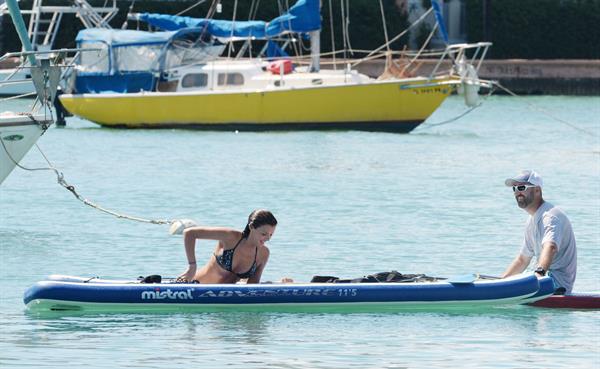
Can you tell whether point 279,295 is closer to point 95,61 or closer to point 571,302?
point 571,302

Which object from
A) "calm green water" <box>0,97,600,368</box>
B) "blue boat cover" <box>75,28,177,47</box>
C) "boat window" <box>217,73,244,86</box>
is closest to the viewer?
"calm green water" <box>0,97,600,368</box>

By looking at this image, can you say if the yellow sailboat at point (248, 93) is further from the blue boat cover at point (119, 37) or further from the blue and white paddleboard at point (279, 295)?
the blue and white paddleboard at point (279, 295)

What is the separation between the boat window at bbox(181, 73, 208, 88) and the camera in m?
43.1

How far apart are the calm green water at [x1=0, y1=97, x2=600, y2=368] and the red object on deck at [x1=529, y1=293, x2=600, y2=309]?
0.31 feet

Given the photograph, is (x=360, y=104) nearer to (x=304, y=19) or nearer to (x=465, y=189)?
(x=304, y=19)

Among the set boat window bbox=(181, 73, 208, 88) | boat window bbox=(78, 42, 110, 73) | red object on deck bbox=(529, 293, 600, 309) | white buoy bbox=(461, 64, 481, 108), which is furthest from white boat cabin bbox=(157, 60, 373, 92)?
red object on deck bbox=(529, 293, 600, 309)

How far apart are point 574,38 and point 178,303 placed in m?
57.5

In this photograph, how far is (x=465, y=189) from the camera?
2995cm

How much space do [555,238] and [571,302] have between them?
1130 millimetres

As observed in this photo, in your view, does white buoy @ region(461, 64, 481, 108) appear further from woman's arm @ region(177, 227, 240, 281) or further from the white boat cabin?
woman's arm @ region(177, 227, 240, 281)

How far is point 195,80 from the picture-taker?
43.3 metres

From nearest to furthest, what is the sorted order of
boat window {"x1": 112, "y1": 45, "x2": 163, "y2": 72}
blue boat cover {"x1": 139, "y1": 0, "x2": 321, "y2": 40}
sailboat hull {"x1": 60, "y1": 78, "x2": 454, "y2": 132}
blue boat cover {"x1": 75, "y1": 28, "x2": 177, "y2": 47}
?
1. sailboat hull {"x1": 60, "y1": 78, "x2": 454, "y2": 132}
2. blue boat cover {"x1": 139, "y1": 0, "x2": 321, "y2": 40}
3. boat window {"x1": 112, "y1": 45, "x2": 163, "y2": 72}
4. blue boat cover {"x1": 75, "y1": 28, "x2": 177, "y2": 47}

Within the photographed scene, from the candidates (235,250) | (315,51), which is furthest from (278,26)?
(235,250)

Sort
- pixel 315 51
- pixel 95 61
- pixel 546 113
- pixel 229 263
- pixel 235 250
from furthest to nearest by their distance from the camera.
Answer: pixel 546 113 → pixel 95 61 → pixel 315 51 → pixel 229 263 → pixel 235 250
